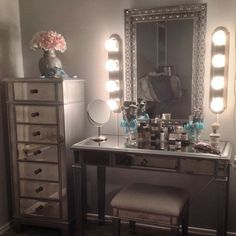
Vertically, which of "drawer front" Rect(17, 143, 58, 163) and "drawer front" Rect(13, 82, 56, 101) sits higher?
"drawer front" Rect(13, 82, 56, 101)

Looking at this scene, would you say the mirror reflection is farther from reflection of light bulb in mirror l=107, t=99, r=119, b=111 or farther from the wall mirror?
reflection of light bulb in mirror l=107, t=99, r=119, b=111

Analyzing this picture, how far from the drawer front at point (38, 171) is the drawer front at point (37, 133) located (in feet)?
0.65

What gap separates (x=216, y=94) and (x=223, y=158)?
59 centimetres

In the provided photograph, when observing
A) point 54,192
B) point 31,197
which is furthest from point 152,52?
point 31,197

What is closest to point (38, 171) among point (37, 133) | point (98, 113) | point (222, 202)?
point (37, 133)

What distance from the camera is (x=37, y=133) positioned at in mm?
2486

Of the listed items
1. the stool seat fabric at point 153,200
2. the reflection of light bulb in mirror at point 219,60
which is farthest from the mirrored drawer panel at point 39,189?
the reflection of light bulb in mirror at point 219,60

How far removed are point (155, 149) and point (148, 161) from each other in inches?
3.6

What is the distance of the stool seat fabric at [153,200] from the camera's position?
81.6 inches

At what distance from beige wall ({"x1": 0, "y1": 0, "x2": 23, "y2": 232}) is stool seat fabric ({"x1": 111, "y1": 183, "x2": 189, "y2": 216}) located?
1014mm

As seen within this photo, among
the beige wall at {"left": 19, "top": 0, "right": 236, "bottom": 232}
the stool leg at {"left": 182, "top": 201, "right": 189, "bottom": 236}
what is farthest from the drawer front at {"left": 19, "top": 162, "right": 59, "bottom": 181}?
the stool leg at {"left": 182, "top": 201, "right": 189, "bottom": 236}

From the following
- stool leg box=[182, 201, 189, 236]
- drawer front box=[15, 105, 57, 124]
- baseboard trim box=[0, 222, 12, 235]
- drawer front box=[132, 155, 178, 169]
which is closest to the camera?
drawer front box=[132, 155, 178, 169]

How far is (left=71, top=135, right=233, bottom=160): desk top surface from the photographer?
6.62ft

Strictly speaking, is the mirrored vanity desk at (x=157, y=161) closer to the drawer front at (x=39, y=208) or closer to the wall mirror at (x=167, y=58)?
the drawer front at (x=39, y=208)
